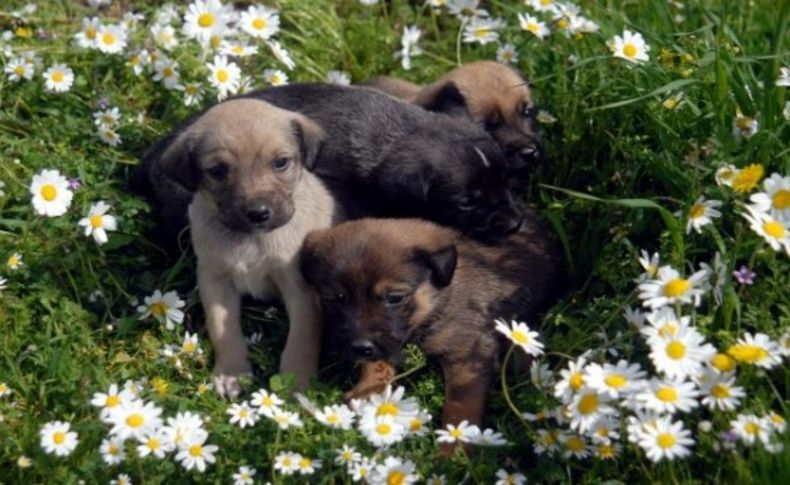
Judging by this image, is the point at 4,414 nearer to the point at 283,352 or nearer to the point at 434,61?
the point at 283,352

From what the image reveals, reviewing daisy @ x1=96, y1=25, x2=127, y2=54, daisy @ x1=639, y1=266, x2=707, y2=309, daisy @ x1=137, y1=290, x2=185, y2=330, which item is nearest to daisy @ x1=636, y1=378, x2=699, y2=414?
daisy @ x1=639, y1=266, x2=707, y2=309

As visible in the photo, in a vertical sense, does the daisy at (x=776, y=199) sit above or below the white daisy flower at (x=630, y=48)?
above

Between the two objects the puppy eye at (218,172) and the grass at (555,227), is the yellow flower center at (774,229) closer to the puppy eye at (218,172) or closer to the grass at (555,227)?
the grass at (555,227)

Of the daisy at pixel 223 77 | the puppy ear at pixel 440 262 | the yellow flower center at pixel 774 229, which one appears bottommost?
the daisy at pixel 223 77

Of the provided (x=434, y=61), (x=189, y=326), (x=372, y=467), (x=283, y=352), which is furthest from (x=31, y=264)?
(x=434, y=61)

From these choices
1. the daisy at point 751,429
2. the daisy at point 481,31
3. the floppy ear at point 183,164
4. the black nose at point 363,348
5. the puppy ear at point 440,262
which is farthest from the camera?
the daisy at point 481,31

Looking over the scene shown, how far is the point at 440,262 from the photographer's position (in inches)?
202

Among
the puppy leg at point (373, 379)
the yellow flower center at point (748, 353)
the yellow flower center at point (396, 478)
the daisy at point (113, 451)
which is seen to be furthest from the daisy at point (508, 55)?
the daisy at point (113, 451)

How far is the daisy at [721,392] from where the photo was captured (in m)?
4.17

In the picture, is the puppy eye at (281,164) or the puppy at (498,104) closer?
the puppy eye at (281,164)

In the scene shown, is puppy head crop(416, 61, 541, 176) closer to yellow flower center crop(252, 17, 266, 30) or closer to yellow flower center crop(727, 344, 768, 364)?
yellow flower center crop(252, 17, 266, 30)

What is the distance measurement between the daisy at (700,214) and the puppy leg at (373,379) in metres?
1.39

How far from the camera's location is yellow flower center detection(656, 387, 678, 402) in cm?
412

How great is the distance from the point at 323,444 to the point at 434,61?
11.6ft
